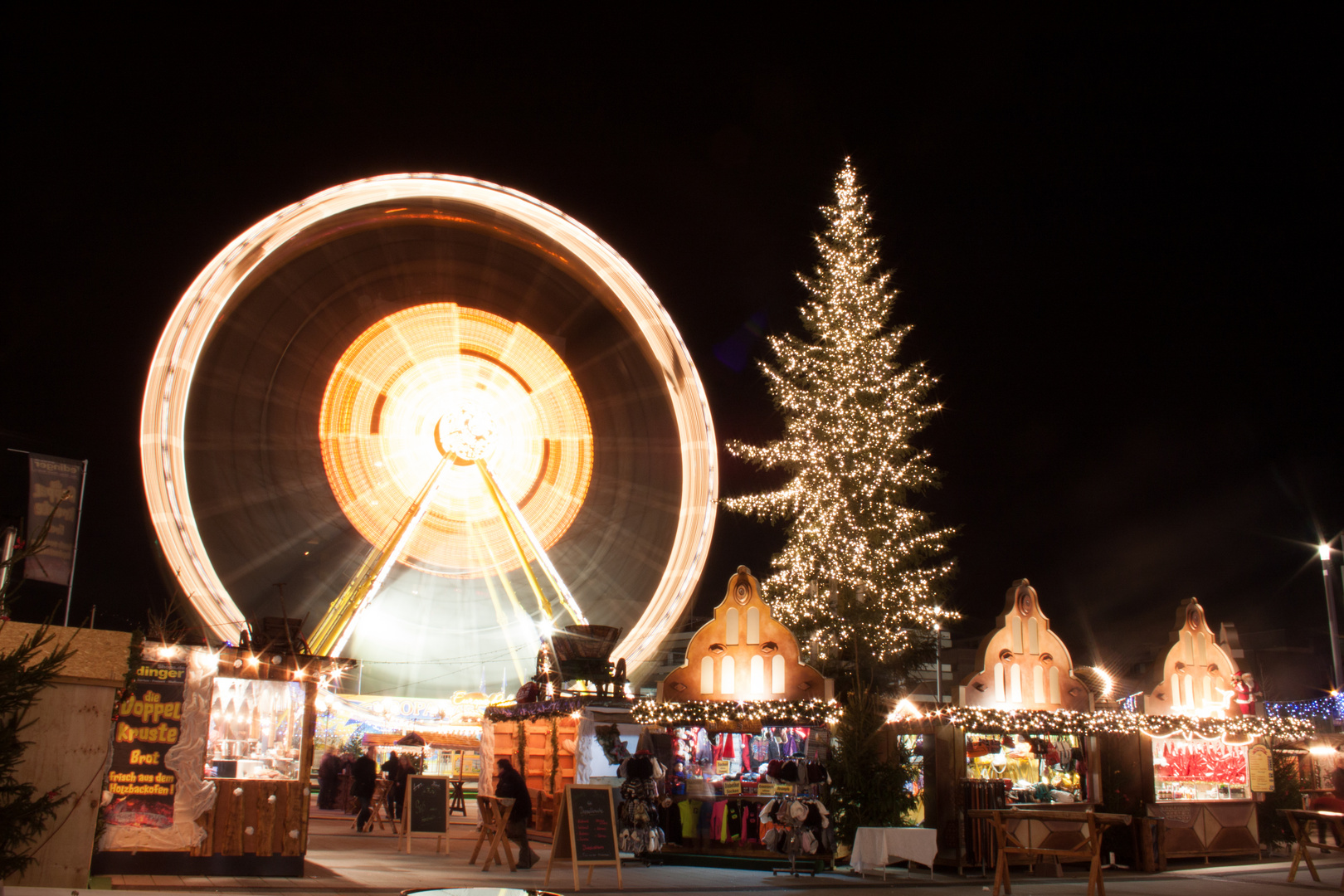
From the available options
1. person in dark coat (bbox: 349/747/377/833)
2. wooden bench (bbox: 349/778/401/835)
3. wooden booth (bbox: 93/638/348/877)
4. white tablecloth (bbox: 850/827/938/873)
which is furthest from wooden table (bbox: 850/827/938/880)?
person in dark coat (bbox: 349/747/377/833)

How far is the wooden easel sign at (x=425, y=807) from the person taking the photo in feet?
39.3

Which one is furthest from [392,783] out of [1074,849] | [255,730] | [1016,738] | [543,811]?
[1074,849]

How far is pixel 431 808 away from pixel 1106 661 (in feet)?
84.1

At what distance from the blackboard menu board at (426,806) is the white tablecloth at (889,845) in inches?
173

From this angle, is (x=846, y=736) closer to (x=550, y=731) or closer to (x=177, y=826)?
(x=550, y=731)

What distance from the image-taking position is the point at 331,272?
18.1 m

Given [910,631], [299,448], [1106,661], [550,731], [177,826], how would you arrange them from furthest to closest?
[1106,661] → [910,631] → [299,448] → [550,731] → [177,826]

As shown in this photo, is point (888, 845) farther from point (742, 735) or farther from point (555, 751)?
point (555, 751)

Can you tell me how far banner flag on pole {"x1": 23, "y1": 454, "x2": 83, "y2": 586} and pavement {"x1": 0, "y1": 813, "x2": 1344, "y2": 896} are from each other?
4.15 meters

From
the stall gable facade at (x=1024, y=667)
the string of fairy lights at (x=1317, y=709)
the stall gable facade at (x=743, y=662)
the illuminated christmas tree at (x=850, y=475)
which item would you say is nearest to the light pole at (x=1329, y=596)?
the string of fairy lights at (x=1317, y=709)

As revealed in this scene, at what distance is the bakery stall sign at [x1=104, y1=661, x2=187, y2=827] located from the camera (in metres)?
9.09

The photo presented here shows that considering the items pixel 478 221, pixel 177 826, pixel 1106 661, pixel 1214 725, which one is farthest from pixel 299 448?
pixel 1106 661

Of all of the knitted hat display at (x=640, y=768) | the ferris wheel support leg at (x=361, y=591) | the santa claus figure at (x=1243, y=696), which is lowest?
the knitted hat display at (x=640, y=768)

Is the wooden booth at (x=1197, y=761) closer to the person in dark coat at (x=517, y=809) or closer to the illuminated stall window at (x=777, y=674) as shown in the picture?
the illuminated stall window at (x=777, y=674)
